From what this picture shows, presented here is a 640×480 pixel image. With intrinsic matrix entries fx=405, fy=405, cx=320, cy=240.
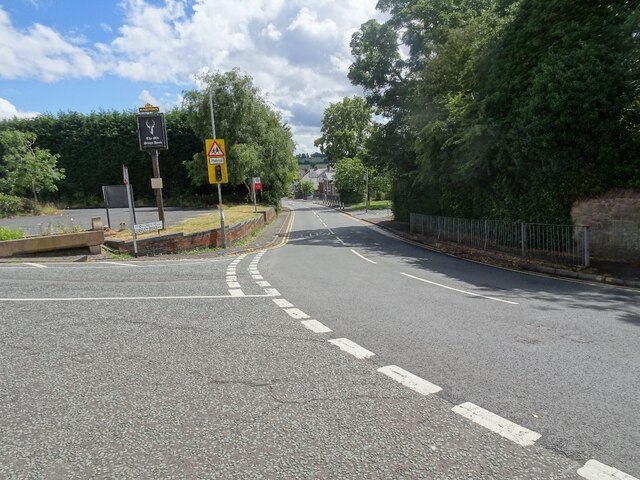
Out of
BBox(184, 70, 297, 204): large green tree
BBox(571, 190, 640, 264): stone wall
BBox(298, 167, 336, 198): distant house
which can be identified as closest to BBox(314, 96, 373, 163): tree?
BBox(298, 167, 336, 198): distant house

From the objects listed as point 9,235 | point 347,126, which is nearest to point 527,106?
point 9,235

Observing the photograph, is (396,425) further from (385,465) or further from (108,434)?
(108,434)

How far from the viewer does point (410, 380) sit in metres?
3.96

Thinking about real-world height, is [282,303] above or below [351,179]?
below

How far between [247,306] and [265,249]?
1175 cm

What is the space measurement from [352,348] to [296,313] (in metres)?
1.85

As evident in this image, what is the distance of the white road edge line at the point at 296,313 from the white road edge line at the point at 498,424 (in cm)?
322

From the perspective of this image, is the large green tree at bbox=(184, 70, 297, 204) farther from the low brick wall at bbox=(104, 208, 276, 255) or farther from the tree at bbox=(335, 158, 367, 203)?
the low brick wall at bbox=(104, 208, 276, 255)

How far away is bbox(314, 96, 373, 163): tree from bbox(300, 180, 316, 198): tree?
42.3 m

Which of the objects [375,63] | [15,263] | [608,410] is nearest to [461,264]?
[608,410]

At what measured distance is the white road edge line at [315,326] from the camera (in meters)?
5.58

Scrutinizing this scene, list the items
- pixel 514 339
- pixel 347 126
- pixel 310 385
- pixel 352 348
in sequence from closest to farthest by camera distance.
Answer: pixel 310 385 < pixel 352 348 < pixel 514 339 < pixel 347 126

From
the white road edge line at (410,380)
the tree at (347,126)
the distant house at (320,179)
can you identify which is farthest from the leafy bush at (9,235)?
the distant house at (320,179)

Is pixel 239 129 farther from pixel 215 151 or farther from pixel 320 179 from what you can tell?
pixel 320 179
